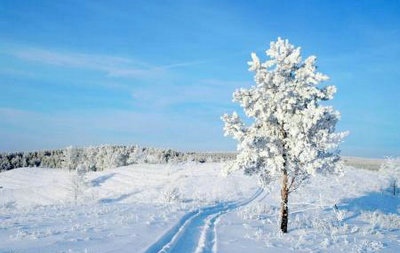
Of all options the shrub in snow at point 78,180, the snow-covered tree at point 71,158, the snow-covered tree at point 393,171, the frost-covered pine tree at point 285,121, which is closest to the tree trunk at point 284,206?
the frost-covered pine tree at point 285,121

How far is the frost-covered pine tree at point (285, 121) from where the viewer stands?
20.8 m

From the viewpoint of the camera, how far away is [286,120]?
21328 millimetres

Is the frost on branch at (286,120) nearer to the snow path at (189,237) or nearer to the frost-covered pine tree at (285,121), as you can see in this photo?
the frost-covered pine tree at (285,121)

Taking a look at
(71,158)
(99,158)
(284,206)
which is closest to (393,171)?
(284,206)

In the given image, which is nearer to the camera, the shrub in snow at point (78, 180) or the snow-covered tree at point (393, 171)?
the snow-covered tree at point (393, 171)

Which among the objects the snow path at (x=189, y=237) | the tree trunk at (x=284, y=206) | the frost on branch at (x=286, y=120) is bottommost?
the snow path at (x=189, y=237)

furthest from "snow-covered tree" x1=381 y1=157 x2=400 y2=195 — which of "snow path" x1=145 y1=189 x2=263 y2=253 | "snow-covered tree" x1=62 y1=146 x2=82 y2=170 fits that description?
"snow-covered tree" x1=62 y1=146 x2=82 y2=170

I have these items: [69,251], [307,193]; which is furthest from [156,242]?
[307,193]

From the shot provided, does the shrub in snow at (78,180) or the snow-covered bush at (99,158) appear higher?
the snow-covered bush at (99,158)

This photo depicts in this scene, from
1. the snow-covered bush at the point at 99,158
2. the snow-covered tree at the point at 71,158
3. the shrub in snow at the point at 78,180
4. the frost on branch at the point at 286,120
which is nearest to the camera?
the frost on branch at the point at 286,120

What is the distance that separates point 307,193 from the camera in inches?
2233

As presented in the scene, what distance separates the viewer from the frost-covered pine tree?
68.2 feet

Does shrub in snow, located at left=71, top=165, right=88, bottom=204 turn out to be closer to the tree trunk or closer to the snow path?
the snow path

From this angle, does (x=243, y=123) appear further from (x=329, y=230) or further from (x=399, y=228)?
(x=399, y=228)
